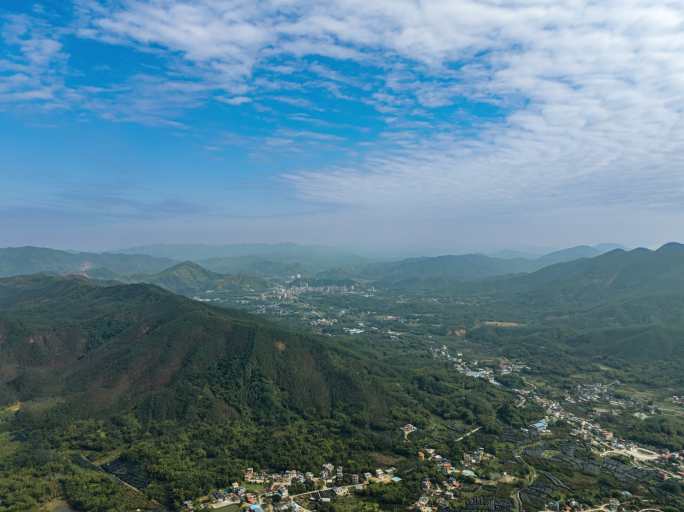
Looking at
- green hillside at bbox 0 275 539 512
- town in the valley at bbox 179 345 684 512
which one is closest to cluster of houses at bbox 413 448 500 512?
town in the valley at bbox 179 345 684 512

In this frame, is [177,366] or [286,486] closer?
[286,486]

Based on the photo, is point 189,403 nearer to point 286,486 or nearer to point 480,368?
point 286,486

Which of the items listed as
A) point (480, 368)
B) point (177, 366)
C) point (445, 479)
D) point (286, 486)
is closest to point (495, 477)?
point (445, 479)

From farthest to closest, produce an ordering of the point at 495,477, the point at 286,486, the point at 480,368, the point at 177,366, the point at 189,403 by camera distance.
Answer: the point at 480,368, the point at 177,366, the point at 189,403, the point at 495,477, the point at 286,486

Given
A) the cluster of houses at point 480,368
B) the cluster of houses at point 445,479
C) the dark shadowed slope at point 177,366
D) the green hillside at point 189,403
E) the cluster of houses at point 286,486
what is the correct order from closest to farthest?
the cluster of houses at point 286,486
the cluster of houses at point 445,479
the green hillside at point 189,403
the dark shadowed slope at point 177,366
the cluster of houses at point 480,368

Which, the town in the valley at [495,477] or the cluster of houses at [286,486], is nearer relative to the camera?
the cluster of houses at [286,486]

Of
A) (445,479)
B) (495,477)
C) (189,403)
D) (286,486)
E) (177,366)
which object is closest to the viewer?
(286,486)

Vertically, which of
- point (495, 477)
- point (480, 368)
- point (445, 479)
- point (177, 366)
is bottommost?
point (480, 368)

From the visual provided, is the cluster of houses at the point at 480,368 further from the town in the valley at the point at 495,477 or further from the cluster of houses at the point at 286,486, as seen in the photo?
the cluster of houses at the point at 286,486

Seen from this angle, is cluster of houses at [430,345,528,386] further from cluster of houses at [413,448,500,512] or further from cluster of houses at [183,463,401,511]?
cluster of houses at [183,463,401,511]

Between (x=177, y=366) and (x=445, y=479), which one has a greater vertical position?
(x=177, y=366)

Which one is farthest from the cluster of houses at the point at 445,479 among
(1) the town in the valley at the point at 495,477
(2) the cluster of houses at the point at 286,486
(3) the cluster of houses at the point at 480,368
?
(3) the cluster of houses at the point at 480,368
